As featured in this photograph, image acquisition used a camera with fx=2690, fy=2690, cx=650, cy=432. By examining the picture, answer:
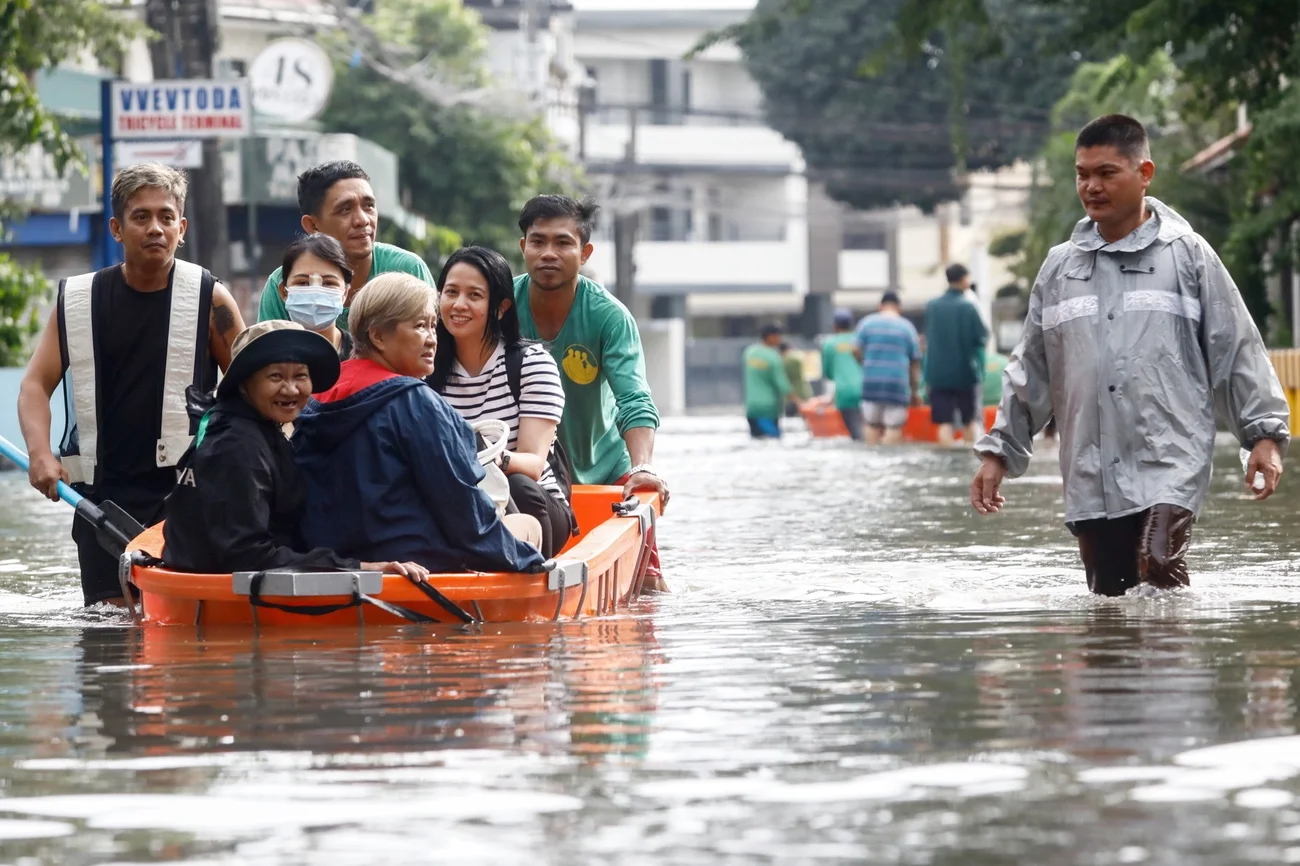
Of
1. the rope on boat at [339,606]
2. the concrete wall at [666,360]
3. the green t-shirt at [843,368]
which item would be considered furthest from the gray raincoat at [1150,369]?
the concrete wall at [666,360]

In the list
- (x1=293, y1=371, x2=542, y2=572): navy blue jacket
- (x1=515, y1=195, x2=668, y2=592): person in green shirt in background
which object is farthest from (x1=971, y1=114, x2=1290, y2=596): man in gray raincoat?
(x1=515, y1=195, x2=668, y2=592): person in green shirt in background

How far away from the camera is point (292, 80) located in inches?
1436

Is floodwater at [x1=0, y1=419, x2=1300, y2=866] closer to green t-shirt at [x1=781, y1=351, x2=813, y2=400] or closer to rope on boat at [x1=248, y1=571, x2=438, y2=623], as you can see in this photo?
rope on boat at [x1=248, y1=571, x2=438, y2=623]

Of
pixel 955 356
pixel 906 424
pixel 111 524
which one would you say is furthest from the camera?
pixel 906 424

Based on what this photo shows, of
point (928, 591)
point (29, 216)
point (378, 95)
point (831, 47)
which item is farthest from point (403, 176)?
point (928, 591)

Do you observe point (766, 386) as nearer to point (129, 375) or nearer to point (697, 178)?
point (129, 375)

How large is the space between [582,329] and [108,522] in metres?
2.05

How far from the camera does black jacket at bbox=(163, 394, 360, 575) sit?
7895 mm

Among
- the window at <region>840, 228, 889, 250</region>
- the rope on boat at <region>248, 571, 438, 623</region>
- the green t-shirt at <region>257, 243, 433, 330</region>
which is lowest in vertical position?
the rope on boat at <region>248, 571, 438, 623</region>

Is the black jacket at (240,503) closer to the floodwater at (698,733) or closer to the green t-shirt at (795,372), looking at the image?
the floodwater at (698,733)

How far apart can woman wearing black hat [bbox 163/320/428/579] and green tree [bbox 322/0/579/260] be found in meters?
38.3

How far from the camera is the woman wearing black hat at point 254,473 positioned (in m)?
7.90

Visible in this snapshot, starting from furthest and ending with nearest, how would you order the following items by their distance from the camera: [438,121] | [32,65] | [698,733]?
1. [438,121]
2. [32,65]
3. [698,733]

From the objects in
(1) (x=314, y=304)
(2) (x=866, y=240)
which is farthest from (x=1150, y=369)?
(2) (x=866, y=240)
